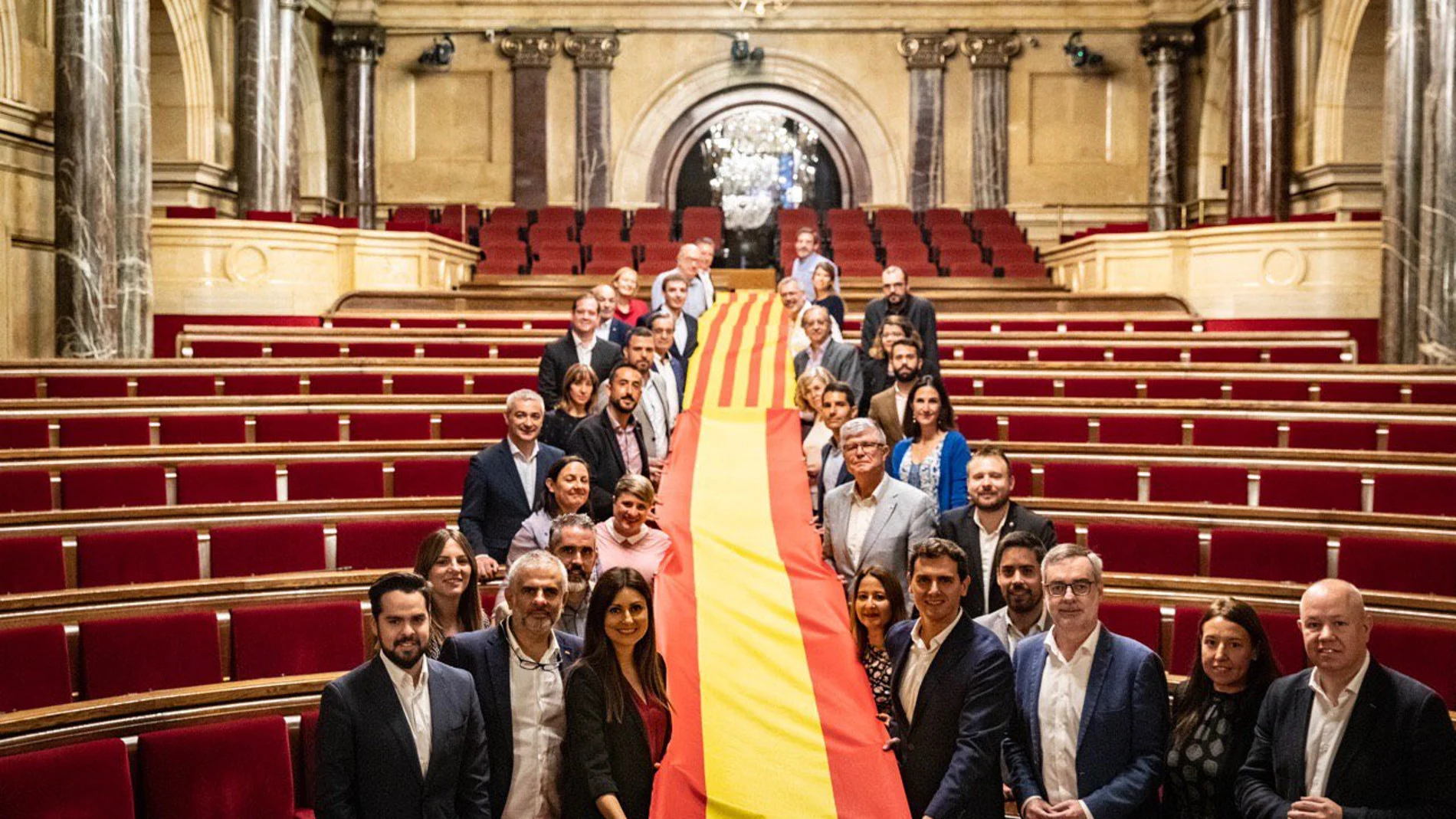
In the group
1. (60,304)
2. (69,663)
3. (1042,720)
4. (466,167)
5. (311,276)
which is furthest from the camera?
(466,167)

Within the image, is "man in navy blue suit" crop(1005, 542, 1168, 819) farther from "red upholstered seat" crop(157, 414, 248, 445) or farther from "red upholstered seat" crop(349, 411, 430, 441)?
"red upholstered seat" crop(157, 414, 248, 445)

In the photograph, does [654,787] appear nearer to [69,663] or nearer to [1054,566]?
[1054,566]

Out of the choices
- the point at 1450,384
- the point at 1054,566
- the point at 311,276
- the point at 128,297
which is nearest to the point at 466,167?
the point at 311,276

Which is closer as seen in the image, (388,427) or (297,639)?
(297,639)

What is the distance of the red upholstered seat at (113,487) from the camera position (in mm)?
5172

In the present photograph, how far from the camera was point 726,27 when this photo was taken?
15.9 metres

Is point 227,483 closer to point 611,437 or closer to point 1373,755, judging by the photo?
point 611,437

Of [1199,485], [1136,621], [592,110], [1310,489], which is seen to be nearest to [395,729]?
[1136,621]

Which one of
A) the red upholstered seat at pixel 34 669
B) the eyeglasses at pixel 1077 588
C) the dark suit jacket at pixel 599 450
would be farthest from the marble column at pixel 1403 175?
the red upholstered seat at pixel 34 669

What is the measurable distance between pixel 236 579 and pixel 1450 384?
572cm

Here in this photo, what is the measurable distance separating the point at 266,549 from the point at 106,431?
1687mm

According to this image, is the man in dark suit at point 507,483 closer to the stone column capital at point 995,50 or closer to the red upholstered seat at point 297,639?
the red upholstered seat at point 297,639

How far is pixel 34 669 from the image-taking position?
3.75 metres

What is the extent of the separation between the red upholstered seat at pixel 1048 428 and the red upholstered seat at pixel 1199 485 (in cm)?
77
